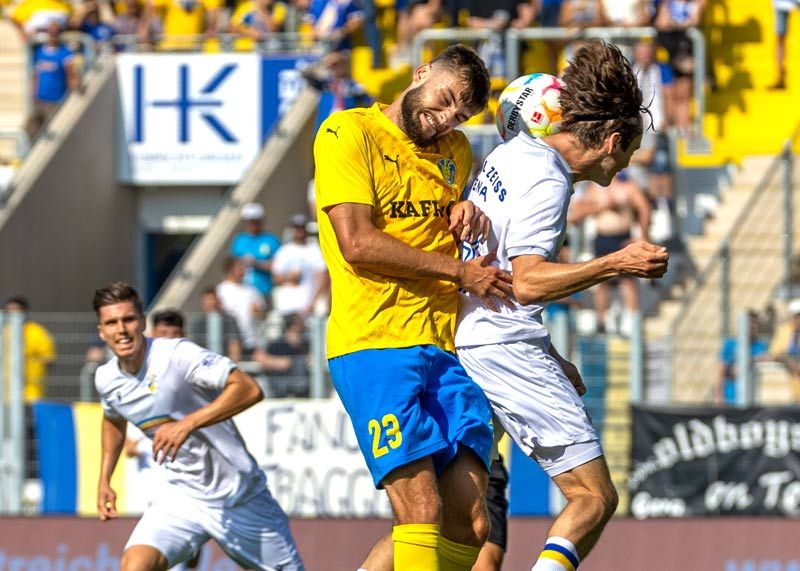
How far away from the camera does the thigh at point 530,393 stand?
6680 millimetres

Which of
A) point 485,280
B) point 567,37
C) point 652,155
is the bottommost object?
point 485,280

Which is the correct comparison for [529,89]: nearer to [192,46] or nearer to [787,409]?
[787,409]

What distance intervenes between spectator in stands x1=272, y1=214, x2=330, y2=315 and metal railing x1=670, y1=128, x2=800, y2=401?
3.32 meters

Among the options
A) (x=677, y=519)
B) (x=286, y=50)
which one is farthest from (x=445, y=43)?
(x=677, y=519)

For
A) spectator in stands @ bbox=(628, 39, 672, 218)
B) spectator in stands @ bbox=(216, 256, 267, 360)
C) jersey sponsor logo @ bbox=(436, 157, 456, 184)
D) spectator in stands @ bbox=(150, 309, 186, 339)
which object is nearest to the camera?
jersey sponsor logo @ bbox=(436, 157, 456, 184)

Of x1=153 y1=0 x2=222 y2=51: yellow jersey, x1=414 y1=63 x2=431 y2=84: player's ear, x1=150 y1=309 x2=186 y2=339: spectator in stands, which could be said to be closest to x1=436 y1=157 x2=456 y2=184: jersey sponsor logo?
x1=414 y1=63 x2=431 y2=84: player's ear

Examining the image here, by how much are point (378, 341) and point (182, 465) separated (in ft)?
7.64

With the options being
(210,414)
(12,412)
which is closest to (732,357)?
(12,412)

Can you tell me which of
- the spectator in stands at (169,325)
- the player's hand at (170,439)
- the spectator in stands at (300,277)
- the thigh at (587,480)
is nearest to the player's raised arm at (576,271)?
the thigh at (587,480)

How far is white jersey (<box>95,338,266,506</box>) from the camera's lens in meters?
8.34

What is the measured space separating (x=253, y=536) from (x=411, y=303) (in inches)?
92.0

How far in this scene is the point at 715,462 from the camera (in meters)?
13.5

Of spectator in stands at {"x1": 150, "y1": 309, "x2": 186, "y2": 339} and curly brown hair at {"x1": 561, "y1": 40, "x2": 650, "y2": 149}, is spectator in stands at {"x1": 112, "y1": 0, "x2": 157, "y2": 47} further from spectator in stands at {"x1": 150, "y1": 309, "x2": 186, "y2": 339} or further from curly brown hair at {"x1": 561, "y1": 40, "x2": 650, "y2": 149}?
curly brown hair at {"x1": 561, "y1": 40, "x2": 650, "y2": 149}

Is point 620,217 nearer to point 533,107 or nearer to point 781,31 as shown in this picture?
point 781,31
